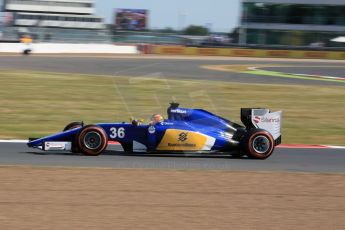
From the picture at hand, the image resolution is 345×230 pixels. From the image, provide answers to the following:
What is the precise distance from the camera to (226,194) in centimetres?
726

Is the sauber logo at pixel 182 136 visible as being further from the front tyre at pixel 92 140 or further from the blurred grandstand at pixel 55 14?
the blurred grandstand at pixel 55 14

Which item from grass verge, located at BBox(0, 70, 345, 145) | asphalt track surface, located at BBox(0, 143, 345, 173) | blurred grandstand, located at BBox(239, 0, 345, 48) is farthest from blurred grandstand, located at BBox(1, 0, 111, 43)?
asphalt track surface, located at BBox(0, 143, 345, 173)

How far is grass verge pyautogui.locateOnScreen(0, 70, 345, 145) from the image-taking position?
9.97m

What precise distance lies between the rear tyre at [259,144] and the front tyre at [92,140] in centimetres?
205

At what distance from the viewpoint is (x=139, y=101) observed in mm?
9641

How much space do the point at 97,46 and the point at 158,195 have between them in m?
42.0

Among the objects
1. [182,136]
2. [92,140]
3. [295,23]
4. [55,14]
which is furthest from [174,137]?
[55,14]

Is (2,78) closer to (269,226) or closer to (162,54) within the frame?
(269,226)

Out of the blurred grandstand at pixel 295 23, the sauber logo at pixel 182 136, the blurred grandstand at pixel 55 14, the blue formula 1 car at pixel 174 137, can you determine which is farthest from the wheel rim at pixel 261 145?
the blurred grandstand at pixel 55 14

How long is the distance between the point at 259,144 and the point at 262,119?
420 mm

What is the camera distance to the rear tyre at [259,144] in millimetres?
9781

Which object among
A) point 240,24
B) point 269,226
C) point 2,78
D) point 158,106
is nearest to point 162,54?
point 240,24

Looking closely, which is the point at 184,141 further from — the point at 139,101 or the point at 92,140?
the point at 92,140

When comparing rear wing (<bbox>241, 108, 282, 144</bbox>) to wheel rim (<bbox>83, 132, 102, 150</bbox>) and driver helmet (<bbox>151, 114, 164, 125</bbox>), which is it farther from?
wheel rim (<bbox>83, 132, 102, 150</bbox>)
